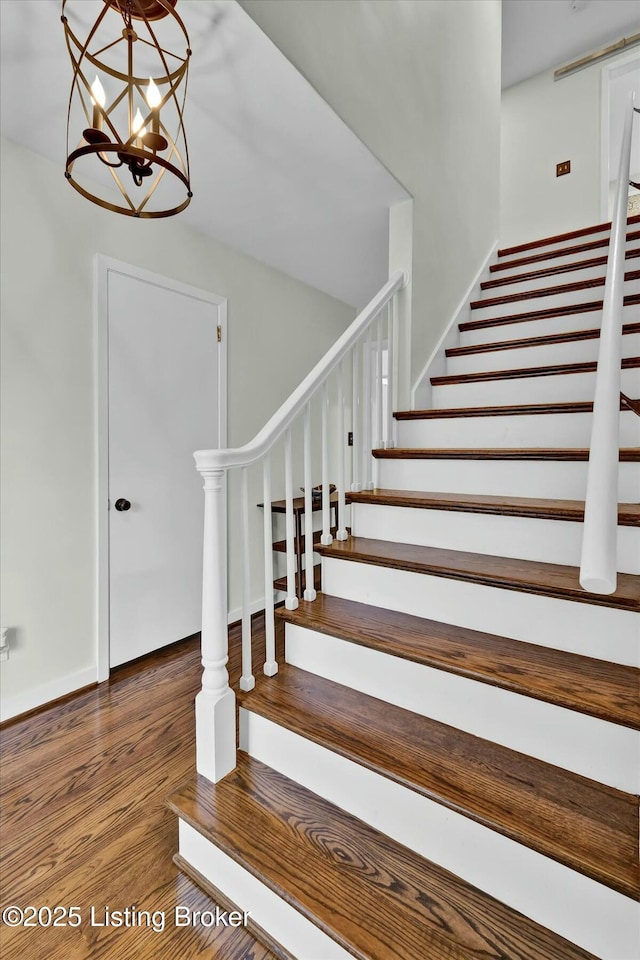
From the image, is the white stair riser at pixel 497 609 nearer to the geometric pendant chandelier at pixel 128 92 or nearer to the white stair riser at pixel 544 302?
the geometric pendant chandelier at pixel 128 92

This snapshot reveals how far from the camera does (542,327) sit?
8.19 feet

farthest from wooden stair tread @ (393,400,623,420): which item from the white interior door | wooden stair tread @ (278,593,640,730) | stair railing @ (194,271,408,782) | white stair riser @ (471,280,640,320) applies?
the white interior door

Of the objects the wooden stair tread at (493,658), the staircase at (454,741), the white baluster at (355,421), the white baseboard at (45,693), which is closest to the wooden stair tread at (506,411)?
the staircase at (454,741)

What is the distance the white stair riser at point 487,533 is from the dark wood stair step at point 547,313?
1382mm

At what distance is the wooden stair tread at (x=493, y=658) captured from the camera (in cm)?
109

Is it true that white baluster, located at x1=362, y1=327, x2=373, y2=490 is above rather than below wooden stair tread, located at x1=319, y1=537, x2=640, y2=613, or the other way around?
above

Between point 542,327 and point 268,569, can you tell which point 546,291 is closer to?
point 542,327

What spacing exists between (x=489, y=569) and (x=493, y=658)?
0.28m

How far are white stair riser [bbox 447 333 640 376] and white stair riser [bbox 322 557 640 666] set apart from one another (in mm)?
1227

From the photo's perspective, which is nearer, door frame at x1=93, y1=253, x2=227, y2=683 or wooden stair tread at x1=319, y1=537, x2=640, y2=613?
wooden stair tread at x1=319, y1=537, x2=640, y2=613

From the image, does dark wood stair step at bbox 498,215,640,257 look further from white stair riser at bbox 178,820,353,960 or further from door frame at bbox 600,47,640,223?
white stair riser at bbox 178,820,353,960

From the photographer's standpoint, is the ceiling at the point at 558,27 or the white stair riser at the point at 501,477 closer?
the white stair riser at the point at 501,477

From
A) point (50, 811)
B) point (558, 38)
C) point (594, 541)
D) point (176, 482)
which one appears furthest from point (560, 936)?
point (558, 38)

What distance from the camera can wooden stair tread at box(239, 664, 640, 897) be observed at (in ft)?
3.06
